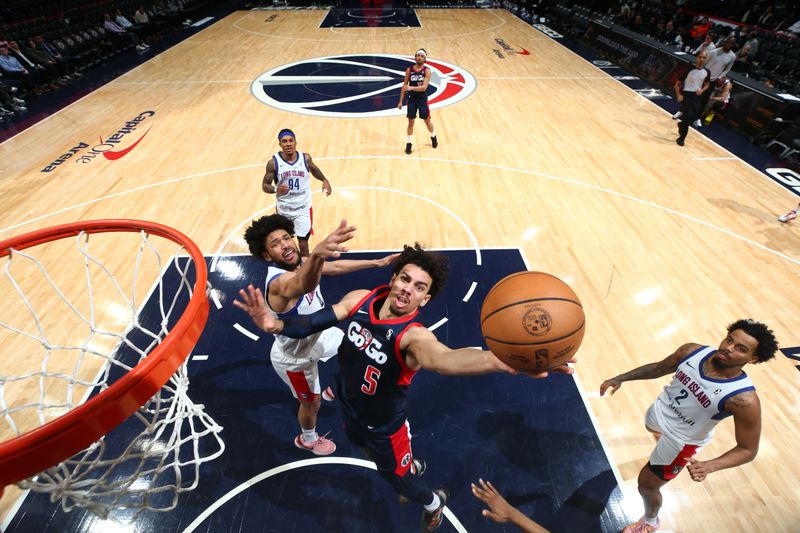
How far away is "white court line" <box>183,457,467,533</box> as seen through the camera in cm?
311

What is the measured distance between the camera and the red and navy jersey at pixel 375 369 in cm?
227

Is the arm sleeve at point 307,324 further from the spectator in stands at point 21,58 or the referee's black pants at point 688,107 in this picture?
the spectator in stands at point 21,58

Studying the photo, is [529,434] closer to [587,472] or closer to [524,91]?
[587,472]

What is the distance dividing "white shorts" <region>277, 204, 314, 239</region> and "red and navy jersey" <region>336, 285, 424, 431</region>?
9.04 ft

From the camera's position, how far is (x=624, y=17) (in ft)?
55.2

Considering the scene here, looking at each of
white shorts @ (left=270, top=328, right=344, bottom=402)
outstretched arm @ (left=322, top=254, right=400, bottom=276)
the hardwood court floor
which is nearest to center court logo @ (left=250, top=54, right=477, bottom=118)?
the hardwood court floor

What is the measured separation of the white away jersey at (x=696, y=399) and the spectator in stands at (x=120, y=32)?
18632 millimetres

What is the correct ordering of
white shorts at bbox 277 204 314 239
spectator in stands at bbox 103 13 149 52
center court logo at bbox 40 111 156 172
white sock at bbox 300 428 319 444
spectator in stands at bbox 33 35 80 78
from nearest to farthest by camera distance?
white sock at bbox 300 428 319 444
white shorts at bbox 277 204 314 239
center court logo at bbox 40 111 156 172
spectator in stands at bbox 33 35 80 78
spectator in stands at bbox 103 13 149 52

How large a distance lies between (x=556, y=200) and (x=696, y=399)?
15.7 ft

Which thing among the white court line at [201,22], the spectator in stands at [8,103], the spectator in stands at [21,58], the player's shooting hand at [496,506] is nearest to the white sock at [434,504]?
the player's shooting hand at [496,506]

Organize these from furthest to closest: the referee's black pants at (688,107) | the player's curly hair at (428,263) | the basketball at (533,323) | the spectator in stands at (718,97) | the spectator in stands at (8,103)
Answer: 1. the spectator in stands at (8,103)
2. the spectator in stands at (718,97)
3. the referee's black pants at (688,107)
4. the player's curly hair at (428,263)
5. the basketball at (533,323)

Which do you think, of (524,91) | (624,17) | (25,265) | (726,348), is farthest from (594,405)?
(624,17)

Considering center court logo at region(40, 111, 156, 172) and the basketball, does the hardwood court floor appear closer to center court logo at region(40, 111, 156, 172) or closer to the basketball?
center court logo at region(40, 111, 156, 172)

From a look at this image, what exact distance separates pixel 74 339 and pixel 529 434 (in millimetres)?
4722
